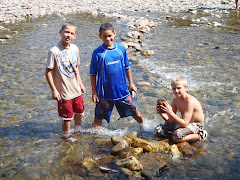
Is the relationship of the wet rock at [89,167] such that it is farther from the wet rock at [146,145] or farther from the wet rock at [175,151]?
the wet rock at [175,151]

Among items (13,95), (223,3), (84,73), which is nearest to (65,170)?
(13,95)

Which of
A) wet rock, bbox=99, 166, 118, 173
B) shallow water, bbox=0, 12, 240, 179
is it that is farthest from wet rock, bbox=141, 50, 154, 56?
wet rock, bbox=99, 166, 118, 173

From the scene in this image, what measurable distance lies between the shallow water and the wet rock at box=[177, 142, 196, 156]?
4.4 inches

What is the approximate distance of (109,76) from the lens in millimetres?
4184

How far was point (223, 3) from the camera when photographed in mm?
24188

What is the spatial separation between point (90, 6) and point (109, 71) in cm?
2004

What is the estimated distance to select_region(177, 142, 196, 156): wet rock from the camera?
4.14m

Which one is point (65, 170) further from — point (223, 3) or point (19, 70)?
point (223, 3)

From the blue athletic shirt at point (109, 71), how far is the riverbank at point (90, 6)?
514 inches

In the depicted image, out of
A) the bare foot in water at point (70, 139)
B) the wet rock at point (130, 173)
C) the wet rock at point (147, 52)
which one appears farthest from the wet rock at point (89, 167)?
the wet rock at point (147, 52)

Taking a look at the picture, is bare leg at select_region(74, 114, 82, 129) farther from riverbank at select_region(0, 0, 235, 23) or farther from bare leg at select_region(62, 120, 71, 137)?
riverbank at select_region(0, 0, 235, 23)

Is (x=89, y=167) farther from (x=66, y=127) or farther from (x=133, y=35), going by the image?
(x=133, y=35)

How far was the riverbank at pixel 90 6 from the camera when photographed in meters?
18.2

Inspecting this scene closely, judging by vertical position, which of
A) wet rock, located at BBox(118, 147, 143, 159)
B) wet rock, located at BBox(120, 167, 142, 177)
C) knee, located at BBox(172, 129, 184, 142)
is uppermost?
knee, located at BBox(172, 129, 184, 142)
